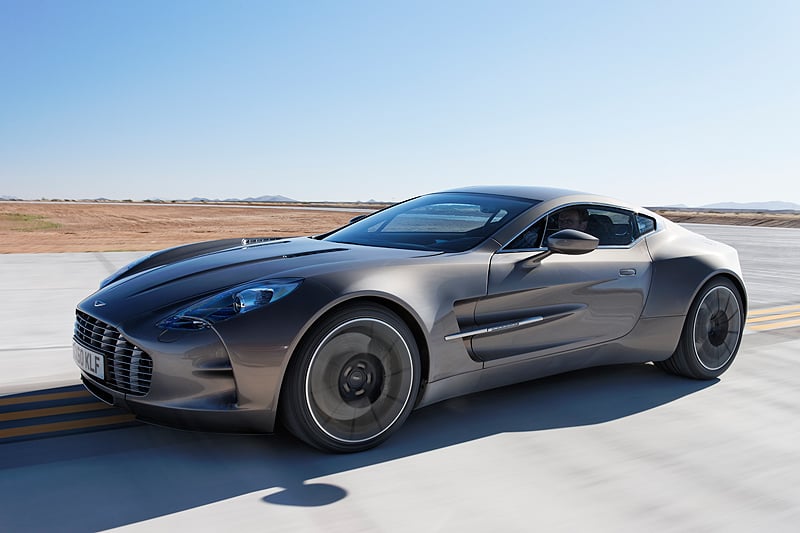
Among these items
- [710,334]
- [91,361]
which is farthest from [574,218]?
[91,361]

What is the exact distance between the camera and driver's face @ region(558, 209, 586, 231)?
169 inches

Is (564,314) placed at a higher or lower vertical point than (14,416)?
higher

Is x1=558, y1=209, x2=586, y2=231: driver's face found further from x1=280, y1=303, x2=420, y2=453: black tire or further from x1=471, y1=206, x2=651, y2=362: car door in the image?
x1=280, y1=303, x2=420, y2=453: black tire

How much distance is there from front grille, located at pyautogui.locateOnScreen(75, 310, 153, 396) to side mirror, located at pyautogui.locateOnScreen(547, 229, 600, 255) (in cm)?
216

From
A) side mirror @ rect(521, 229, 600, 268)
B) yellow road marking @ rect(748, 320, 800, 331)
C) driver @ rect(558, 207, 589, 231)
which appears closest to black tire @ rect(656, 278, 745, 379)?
driver @ rect(558, 207, 589, 231)

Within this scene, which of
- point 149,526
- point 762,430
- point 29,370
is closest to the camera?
point 149,526

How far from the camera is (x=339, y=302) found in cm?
318

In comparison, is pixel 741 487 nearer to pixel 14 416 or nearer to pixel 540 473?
pixel 540 473

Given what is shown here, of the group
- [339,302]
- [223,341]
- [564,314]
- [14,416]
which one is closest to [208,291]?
[223,341]

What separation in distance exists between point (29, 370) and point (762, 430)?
4474mm

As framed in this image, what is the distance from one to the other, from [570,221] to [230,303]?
2.20m

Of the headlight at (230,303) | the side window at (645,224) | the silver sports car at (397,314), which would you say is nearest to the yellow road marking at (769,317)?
the silver sports car at (397,314)

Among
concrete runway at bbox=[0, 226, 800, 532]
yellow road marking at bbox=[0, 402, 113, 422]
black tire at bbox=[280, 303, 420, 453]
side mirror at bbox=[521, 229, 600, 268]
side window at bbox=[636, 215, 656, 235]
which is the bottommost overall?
concrete runway at bbox=[0, 226, 800, 532]

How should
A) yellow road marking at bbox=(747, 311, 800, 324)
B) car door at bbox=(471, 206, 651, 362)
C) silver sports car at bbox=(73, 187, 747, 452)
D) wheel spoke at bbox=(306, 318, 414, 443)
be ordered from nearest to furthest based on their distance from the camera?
silver sports car at bbox=(73, 187, 747, 452) → wheel spoke at bbox=(306, 318, 414, 443) → car door at bbox=(471, 206, 651, 362) → yellow road marking at bbox=(747, 311, 800, 324)
